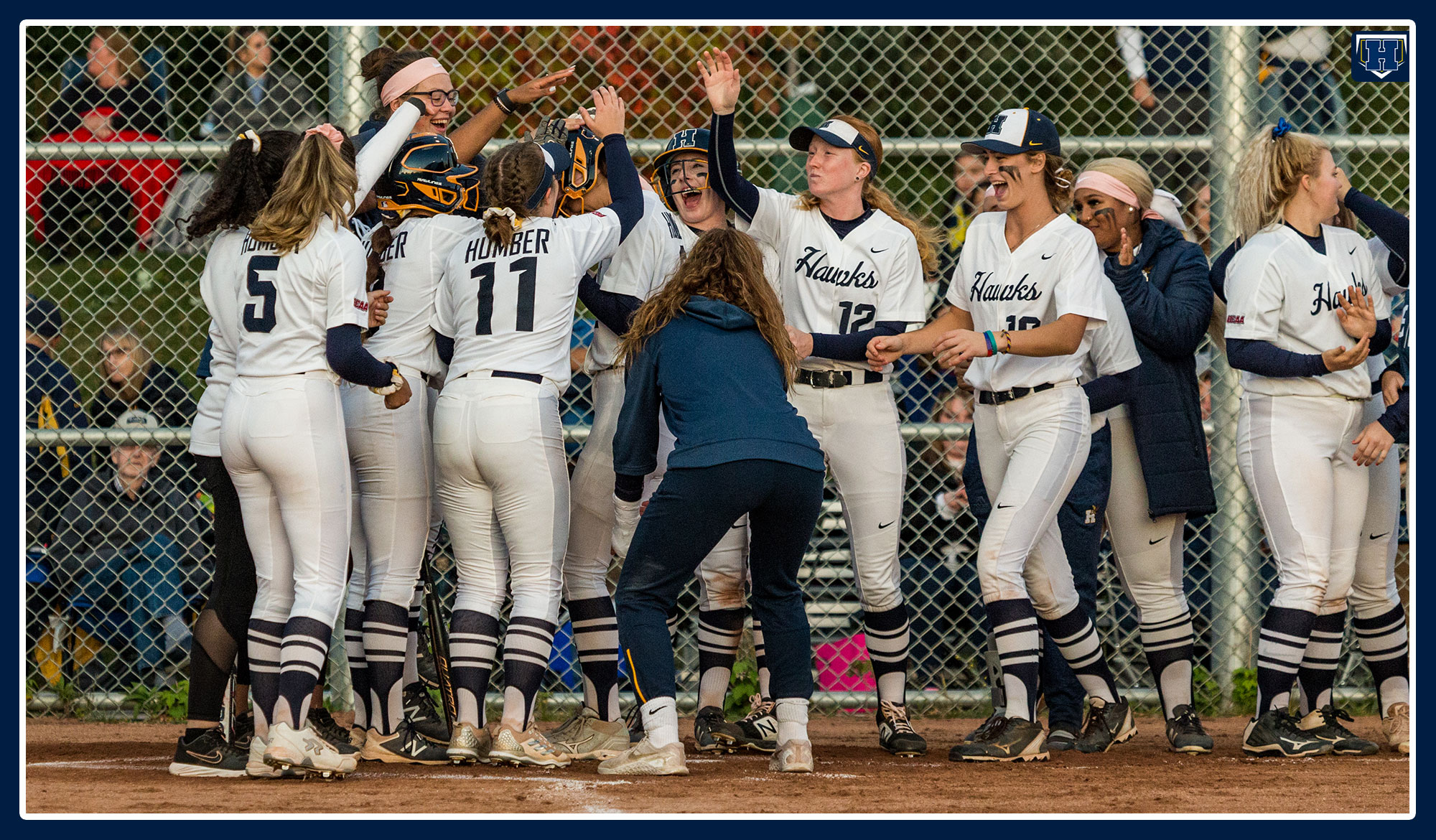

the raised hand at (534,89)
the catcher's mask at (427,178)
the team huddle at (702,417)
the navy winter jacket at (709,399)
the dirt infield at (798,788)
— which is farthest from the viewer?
the raised hand at (534,89)

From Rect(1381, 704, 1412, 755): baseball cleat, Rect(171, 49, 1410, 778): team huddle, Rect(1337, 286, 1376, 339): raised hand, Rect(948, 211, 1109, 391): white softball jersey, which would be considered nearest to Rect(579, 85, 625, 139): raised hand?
Rect(171, 49, 1410, 778): team huddle

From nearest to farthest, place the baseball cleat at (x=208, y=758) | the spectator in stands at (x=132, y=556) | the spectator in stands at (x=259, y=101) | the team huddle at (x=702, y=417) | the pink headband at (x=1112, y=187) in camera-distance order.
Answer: the team huddle at (x=702, y=417), the baseball cleat at (x=208, y=758), the pink headband at (x=1112, y=187), the spectator in stands at (x=132, y=556), the spectator in stands at (x=259, y=101)

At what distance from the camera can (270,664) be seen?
439 cm

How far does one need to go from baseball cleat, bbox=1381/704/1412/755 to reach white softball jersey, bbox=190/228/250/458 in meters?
3.76

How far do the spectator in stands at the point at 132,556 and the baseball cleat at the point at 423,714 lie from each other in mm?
1677

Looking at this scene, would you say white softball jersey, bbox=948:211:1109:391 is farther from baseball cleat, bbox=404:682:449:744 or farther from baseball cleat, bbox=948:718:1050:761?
baseball cleat, bbox=404:682:449:744

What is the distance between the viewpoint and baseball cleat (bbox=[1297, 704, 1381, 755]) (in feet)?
16.5

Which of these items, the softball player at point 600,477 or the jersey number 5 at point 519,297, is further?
the softball player at point 600,477

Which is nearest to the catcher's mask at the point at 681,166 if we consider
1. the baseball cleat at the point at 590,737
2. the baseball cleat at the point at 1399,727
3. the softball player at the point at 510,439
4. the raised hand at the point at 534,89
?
the raised hand at the point at 534,89

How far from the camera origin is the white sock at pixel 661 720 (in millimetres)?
4383

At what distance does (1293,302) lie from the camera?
495cm

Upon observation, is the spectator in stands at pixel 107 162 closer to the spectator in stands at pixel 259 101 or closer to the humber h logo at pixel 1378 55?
the spectator in stands at pixel 259 101

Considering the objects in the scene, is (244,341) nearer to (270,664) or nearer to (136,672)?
(270,664)

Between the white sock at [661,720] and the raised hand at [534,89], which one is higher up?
the raised hand at [534,89]
